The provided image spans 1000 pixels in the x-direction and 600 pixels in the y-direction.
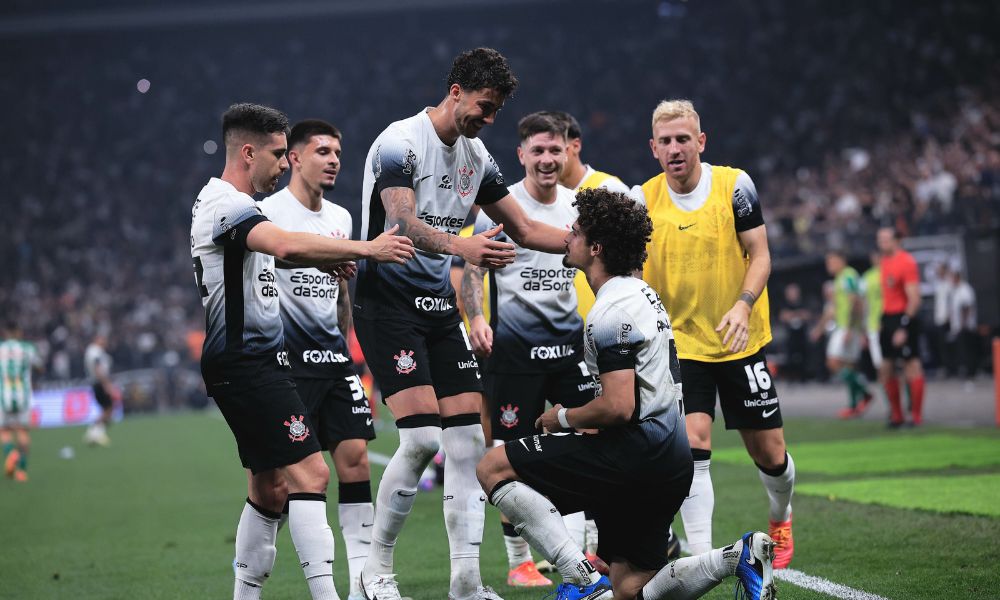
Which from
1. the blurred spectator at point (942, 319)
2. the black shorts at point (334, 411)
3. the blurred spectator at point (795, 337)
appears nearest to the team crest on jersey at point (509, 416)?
the black shorts at point (334, 411)

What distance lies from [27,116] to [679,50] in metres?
23.6

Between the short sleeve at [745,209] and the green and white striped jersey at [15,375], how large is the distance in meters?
13.6

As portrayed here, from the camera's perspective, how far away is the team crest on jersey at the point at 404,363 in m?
5.82

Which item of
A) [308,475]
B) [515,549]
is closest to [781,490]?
[515,549]

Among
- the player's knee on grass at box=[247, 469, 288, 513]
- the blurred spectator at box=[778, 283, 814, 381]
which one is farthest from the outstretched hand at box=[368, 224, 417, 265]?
the blurred spectator at box=[778, 283, 814, 381]

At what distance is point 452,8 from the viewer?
4200 cm

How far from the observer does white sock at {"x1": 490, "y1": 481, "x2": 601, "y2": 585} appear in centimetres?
486

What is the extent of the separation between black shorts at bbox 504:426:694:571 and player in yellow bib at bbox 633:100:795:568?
149cm

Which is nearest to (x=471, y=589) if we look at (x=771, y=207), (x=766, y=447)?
(x=766, y=447)

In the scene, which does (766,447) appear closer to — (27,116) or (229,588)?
(229,588)

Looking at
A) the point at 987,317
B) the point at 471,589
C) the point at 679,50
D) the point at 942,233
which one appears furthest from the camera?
the point at 679,50

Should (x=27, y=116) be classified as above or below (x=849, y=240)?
above

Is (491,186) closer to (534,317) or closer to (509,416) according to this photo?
(534,317)

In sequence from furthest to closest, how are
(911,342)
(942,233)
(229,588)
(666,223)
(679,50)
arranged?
(679,50) < (942,233) < (911,342) < (229,588) < (666,223)
